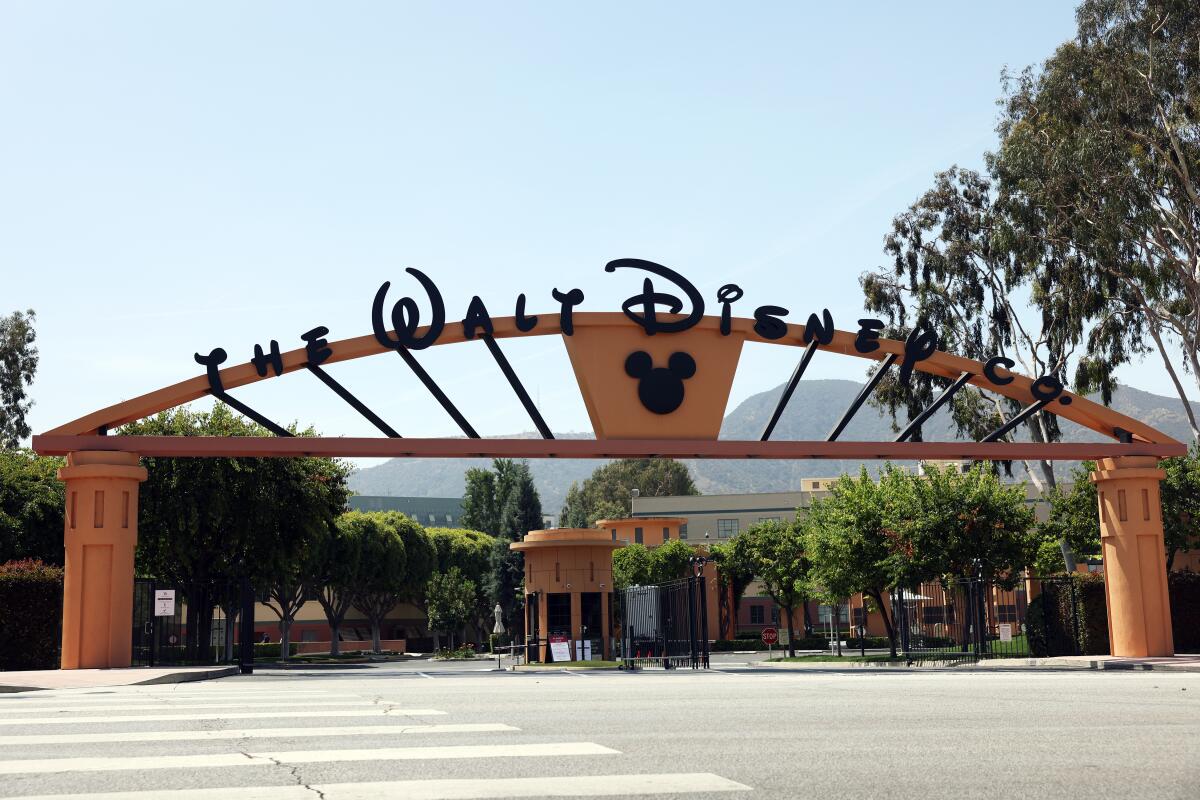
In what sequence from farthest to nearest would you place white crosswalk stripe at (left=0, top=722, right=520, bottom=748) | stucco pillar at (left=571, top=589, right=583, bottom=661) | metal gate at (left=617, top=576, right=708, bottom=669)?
1. stucco pillar at (left=571, top=589, right=583, bottom=661)
2. metal gate at (left=617, top=576, right=708, bottom=669)
3. white crosswalk stripe at (left=0, top=722, right=520, bottom=748)

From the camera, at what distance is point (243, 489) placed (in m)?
37.1

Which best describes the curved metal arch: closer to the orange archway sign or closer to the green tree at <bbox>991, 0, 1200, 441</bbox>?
the orange archway sign

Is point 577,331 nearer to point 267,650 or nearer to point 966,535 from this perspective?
point 966,535

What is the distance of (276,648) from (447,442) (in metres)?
58.8

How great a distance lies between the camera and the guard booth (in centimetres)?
5191

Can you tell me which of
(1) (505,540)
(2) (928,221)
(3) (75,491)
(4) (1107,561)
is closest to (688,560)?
(1) (505,540)

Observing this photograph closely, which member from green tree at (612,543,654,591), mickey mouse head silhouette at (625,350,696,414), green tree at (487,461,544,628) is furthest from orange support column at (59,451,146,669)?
green tree at (612,543,654,591)

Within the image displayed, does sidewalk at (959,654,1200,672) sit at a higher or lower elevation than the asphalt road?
lower

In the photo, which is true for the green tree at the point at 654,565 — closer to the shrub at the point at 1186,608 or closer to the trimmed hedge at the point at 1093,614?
the trimmed hedge at the point at 1093,614

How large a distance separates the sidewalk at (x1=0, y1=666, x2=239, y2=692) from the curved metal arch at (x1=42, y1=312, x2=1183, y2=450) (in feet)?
16.0

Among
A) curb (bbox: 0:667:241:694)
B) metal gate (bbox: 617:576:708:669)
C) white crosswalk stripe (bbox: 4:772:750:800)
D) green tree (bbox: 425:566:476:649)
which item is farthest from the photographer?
green tree (bbox: 425:566:476:649)

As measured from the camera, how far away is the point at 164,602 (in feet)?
85.3

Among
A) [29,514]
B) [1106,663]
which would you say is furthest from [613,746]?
[29,514]

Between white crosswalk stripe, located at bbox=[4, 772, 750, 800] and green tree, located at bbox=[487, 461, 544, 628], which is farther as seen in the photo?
green tree, located at bbox=[487, 461, 544, 628]
